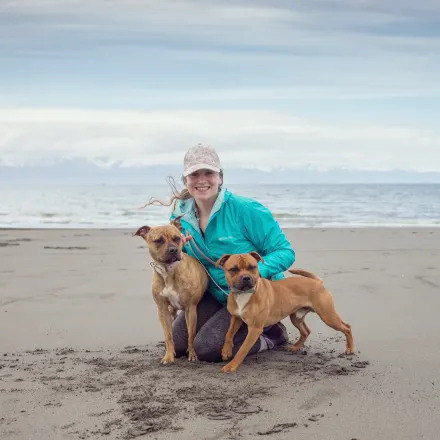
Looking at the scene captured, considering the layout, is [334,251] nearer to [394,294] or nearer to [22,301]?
[394,294]

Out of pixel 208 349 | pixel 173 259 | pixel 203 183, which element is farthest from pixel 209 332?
pixel 203 183

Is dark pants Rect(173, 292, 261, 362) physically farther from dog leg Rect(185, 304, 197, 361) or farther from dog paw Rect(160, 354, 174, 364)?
dog paw Rect(160, 354, 174, 364)

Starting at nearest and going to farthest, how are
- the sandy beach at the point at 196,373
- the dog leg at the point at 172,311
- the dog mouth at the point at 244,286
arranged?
the sandy beach at the point at 196,373 → the dog mouth at the point at 244,286 → the dog leg at the point at 172,311

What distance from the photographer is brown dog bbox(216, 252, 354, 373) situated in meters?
4.63

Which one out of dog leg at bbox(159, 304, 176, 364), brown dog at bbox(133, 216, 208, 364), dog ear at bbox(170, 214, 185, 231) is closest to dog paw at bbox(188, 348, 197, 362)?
brown dog at bbox(133, 216, 208, 364)

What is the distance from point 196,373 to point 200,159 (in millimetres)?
1649

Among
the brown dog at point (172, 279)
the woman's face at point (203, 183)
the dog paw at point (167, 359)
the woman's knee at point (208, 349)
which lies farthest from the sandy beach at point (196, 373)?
the woman's face at point (203, 183)

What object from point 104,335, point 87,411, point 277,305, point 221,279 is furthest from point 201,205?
point 87,411

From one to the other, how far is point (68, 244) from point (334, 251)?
5216 millimetres

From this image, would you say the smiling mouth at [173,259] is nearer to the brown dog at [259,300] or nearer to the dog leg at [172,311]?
the brown dog at [259,300]

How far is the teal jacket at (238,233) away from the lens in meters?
5.25

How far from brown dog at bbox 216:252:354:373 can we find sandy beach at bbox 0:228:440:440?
0.24 meters

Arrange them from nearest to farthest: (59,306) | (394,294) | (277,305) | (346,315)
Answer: (277,305)
(346,315)
(59,306)
(394,294)

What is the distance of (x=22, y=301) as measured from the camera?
7.25 meters
